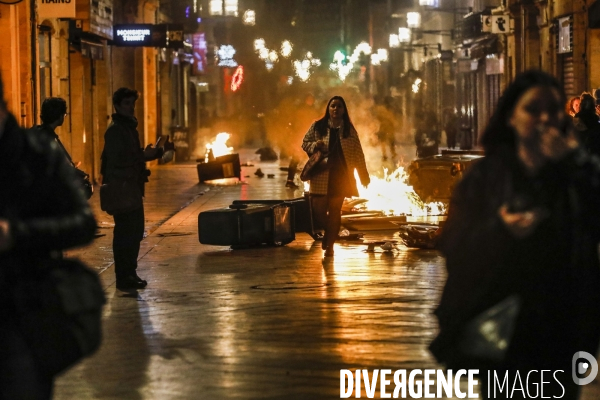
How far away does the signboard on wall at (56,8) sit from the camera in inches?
863

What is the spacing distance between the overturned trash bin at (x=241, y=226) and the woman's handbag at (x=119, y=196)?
345cm

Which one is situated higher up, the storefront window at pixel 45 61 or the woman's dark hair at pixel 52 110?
the storefront window at pixel 45 61

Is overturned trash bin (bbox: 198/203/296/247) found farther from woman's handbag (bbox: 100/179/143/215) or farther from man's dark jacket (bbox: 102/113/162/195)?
woman's handbag (bbox: 100/179/143/215)

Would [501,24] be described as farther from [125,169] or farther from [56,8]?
[125,169]

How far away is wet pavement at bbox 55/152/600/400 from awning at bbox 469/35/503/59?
107 ft

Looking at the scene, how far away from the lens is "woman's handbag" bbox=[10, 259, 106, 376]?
3828 mm

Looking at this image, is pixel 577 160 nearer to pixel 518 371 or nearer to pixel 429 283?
pixel 518 371

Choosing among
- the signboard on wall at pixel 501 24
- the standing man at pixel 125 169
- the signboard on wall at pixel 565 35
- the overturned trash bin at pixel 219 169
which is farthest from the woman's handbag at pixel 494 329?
the signboard on wall at pixel 501 24

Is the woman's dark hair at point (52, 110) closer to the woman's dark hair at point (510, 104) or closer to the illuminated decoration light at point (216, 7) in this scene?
the woman's dark hair at point (510, 104)

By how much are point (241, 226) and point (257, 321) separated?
5150mm

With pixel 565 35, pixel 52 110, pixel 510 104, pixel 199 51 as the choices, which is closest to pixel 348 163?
pixel 52 110

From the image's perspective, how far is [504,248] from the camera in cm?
406

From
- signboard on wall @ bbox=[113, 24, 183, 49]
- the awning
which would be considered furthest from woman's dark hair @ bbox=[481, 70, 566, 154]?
the awning

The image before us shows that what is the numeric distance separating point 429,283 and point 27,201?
7.48 meters
